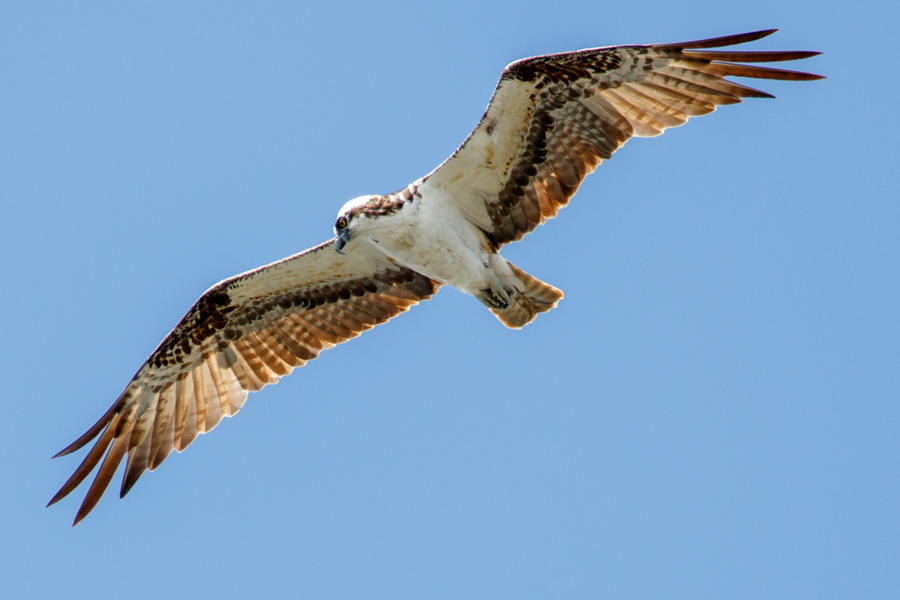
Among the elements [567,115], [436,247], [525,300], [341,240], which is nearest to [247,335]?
[341,240]

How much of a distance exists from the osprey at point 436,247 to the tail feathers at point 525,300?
0.01 meters

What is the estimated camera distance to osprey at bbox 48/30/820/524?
9648mm

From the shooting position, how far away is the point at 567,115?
985 centimetres

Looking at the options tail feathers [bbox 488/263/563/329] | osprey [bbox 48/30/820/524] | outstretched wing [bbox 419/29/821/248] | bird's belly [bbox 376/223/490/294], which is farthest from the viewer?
tail feathers [bbox 488/263/563/329]

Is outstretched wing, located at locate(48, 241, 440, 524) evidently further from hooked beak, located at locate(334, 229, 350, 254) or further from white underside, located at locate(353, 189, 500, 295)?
white underside, located at locate(353, 189, 500, 295)

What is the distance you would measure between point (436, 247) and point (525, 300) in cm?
112

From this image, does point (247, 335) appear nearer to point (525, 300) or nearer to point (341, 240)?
point (341, 240)

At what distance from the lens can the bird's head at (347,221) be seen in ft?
32.8

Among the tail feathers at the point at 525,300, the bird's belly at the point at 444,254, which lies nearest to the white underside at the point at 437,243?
the bird's belly at the point at 444,254

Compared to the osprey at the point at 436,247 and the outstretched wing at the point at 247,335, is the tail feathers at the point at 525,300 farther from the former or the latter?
the outstretched wing at the point at 247,335

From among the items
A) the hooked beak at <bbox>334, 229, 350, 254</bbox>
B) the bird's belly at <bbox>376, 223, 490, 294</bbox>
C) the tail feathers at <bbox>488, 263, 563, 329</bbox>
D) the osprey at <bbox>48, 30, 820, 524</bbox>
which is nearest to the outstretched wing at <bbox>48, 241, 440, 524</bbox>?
the osprey at <bbox>48, 30, 820, 524</bbox>

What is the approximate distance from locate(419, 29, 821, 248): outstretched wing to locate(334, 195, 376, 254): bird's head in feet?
2.12

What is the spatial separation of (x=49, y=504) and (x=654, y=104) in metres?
6.89

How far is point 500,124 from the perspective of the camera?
32.2ft
